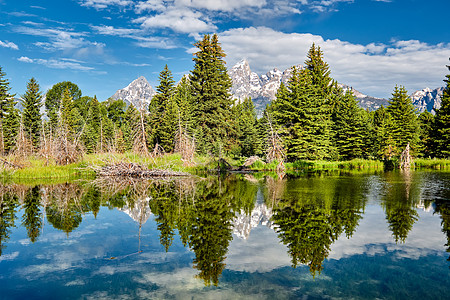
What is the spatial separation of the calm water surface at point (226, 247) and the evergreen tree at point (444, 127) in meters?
34.2

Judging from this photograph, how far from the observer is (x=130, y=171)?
29.4m

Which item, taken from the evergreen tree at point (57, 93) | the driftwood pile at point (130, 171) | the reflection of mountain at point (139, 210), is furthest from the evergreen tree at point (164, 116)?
the evergreen tree at point (57, 93)

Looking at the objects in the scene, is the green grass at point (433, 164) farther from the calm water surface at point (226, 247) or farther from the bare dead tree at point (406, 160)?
the calm water surface at point (226, 247)

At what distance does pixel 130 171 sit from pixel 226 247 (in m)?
21.5

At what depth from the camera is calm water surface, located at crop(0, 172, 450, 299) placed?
7172 mm

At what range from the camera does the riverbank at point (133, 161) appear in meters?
28.5

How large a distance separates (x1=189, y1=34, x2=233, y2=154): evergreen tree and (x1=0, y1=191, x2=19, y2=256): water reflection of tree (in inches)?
1297

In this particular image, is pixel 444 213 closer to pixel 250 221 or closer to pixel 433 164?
pixel 250 221

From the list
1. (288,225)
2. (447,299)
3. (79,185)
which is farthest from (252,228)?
(79,185)

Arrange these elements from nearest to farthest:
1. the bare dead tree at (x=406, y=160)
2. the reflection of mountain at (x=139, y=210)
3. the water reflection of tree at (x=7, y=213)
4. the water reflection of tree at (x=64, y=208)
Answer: the water reflection of tree at (x=7, y=213) < the water reflection of tree at (x=64, y=208) < the reflection of mountain at (x=139, y=210) < the bare dead tree at (x=406, y=160)

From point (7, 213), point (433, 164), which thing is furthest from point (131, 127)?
point (433, 164)

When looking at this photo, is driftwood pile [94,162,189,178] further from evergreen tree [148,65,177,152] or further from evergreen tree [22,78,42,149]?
evergreen tree [22,78,42,149]

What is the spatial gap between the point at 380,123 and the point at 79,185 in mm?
47403

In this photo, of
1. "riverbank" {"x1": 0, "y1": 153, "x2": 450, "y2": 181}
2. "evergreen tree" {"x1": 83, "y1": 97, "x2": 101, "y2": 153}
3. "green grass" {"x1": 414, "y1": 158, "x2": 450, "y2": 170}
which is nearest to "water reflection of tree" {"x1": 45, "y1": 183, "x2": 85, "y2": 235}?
"riverbank" {"x1": 0, "y1": 153, "x2": 450, "y2": 181}
